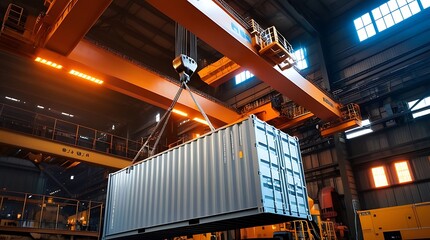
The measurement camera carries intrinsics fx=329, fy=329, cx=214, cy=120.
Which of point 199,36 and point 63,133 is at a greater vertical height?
point 63,133

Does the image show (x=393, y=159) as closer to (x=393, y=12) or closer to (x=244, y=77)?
(x=393, y=12)

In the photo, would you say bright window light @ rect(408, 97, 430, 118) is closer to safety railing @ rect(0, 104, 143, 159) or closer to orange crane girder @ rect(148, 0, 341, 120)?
orange crane girder @ rect(148, 0, 341, 120)

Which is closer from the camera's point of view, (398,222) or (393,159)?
(398,222)

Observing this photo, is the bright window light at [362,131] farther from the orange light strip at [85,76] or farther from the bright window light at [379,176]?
the orange light strip at [85,76]

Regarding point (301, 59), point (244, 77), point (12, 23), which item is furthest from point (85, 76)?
point (301, 59)

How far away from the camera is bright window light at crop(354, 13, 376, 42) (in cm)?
1919

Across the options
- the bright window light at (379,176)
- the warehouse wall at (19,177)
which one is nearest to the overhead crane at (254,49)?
the bright window light at (379,176)

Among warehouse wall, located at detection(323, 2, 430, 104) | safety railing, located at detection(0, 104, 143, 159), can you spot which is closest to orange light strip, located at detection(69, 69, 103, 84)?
safety railing, located at detection(0, 104, 143, 159)

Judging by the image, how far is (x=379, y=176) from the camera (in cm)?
1678

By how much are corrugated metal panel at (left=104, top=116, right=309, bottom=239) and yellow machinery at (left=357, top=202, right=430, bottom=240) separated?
25.9 feet

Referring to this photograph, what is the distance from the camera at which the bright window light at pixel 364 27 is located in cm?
1919

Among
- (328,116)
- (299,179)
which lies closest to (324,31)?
(328,116)

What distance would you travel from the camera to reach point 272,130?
311 inches

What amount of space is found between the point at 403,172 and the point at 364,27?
28.8 ft
